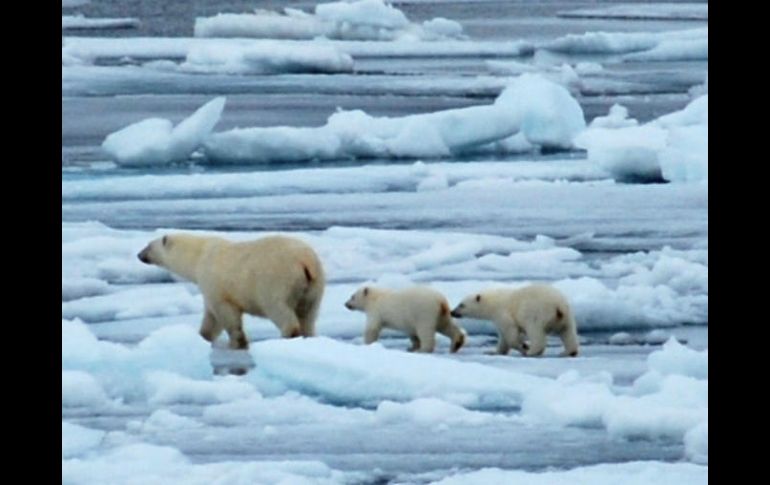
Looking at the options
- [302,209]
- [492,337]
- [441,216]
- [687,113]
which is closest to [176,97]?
[302,209]

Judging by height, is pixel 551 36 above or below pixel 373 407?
above

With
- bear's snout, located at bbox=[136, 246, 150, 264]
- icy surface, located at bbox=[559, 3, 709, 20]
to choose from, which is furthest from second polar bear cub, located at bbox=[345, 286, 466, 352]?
icy surface, located at bbox=[559, 3, 709, 20]

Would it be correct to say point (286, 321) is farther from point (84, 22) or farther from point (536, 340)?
point (84, 22)

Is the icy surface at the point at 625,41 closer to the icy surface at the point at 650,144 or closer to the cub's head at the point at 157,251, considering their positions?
the icy surface at the point at 650,144
